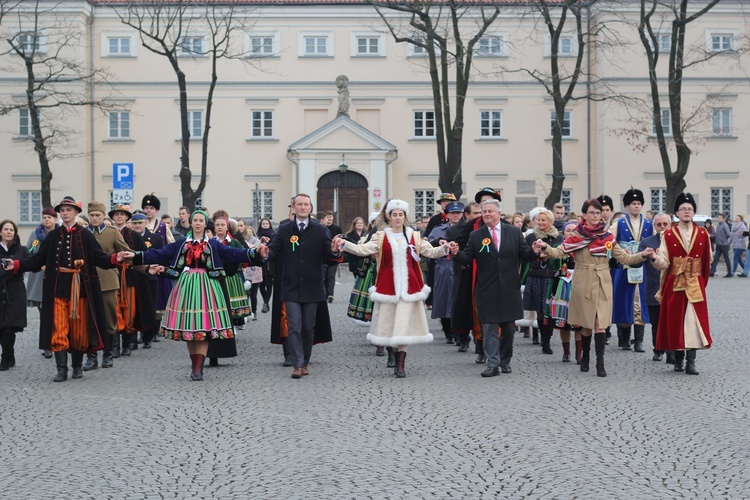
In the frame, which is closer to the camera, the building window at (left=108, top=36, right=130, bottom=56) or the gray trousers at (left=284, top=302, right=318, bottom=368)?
the gray trousers at (left=284, top=302, right=318, bottom=368)

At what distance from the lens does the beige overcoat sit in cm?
1275

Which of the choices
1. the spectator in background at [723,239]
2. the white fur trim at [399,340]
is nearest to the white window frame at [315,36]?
the spectator in background at [723,239]

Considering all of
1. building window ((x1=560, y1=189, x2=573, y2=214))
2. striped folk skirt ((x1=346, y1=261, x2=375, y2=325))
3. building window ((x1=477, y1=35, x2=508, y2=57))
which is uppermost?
building window ((x1=477, y1=35, x2=508, y2=57))

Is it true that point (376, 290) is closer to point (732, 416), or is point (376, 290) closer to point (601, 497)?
point (732, 416)

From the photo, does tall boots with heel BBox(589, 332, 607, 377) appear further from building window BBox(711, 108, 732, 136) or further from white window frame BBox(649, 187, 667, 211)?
building window BBox(711, 108, 732, 136)

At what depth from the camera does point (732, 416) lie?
31.8 ft

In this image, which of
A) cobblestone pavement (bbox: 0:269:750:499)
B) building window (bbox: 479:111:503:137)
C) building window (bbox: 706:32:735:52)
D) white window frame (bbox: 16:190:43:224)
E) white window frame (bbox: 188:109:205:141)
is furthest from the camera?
building window (bbox: 479:111:503:137)

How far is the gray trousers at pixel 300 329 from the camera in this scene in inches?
499

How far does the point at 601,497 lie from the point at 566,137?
47100 millimetres

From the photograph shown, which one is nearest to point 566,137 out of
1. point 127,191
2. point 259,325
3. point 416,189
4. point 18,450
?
point 416,189

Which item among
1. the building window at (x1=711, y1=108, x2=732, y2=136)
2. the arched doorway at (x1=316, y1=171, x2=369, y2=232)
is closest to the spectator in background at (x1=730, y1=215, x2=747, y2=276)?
the building window at (x1=711, y1=108, x2=732, y2=136)

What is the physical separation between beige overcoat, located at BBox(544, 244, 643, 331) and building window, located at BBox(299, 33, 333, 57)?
40294 millimetres

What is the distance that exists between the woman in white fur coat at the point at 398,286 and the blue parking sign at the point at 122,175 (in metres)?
13.7

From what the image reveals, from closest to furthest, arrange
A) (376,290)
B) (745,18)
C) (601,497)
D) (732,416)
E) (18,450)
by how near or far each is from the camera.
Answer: (601,497) → (18,450) → (732,416) → (376,290) → (745,18)
